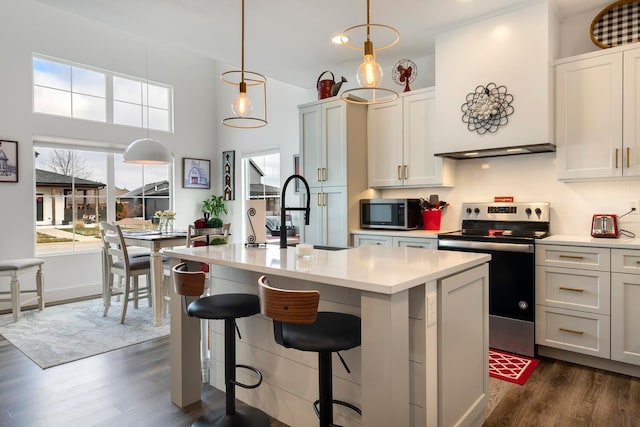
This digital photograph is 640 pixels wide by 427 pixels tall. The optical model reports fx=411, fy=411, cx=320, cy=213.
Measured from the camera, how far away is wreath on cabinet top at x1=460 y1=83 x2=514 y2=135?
3.29 metres

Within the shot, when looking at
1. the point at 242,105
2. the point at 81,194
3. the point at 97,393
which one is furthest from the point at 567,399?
the point at 81,194

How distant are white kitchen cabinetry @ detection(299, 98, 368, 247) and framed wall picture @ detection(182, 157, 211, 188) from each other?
2695 mm

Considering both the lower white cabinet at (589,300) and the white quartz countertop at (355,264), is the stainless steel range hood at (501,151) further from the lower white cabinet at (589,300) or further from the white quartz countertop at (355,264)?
the white quartz countertop at (355,264)

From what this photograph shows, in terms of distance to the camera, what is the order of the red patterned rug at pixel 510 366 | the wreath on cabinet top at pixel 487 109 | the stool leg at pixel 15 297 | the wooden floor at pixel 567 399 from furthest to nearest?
the stool leg at pixel 15 297 < the wreath on cabinet top at pixel 487 109 < the red patterned rug at pixel 510 366 < the wooden floor at pixel 567 399

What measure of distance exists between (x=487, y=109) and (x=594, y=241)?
127cm

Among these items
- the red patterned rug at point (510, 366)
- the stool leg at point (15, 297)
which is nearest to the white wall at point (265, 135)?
the stool leg at point (15, 297)

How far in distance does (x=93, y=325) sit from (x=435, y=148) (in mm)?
3697

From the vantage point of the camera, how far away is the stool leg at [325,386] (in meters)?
1.67

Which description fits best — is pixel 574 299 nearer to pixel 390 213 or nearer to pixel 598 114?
pixel 598 114

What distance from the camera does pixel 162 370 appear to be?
2947mm

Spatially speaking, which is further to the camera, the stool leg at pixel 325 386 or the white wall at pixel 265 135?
the white wall at pixel 265 135

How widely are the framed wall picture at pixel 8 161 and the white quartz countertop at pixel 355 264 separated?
11.5ft

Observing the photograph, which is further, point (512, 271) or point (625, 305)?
point (512, 271)

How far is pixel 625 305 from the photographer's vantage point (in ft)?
8.95
